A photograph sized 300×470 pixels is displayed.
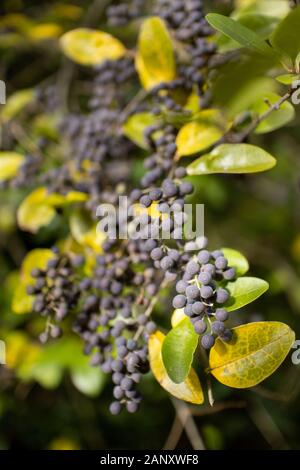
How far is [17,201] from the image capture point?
1741 millimetres

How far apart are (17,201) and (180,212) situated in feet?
3.39

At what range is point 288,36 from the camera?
2.59 ft

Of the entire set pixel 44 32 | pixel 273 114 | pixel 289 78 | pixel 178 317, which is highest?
pixel 289 78

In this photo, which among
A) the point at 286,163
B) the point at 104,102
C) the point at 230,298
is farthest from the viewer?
the point at 286,163

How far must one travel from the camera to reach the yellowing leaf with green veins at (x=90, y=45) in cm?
131

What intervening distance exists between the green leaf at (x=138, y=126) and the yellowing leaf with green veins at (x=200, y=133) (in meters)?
0.14

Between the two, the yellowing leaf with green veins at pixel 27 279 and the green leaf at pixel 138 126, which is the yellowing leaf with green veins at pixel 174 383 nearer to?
the yellowing leaf with green veins at pixel 27 279

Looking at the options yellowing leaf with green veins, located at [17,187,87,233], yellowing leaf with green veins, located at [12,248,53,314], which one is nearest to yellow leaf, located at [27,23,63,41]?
yellowing leaf with green veins, located at [17,187,87,233]

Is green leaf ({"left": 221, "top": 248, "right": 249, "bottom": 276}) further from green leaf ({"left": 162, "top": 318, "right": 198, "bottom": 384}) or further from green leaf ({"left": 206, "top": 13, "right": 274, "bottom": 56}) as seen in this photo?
green leaf ({"left": 206, "top": 13, "right": 274, "bottom": 56})

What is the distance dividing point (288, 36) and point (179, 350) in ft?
1.69

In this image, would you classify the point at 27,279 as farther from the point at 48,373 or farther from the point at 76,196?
the point at 48,373

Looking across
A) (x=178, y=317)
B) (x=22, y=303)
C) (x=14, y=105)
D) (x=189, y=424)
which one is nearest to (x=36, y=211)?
(x=22, y=303)
